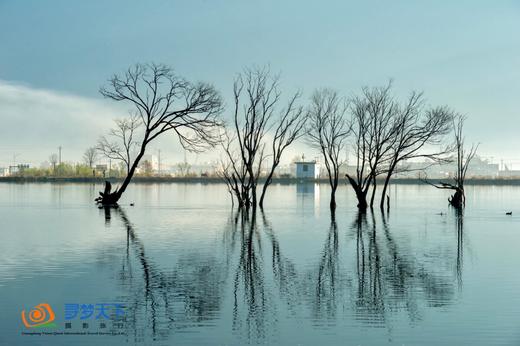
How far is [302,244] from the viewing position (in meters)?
24.9

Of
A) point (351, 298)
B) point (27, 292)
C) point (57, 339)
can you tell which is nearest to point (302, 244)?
point (351, 298)

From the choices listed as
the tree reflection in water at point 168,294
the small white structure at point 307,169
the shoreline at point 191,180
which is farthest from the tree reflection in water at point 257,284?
the shoreline at point 191,180

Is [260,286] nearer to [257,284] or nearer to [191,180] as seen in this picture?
[257,284]

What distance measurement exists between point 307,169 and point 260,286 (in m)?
135

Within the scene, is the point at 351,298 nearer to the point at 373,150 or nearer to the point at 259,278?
the point at 259,278

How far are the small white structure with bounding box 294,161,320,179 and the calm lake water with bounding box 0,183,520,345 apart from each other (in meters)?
119

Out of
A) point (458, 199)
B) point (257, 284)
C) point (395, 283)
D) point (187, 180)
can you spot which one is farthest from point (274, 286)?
point (187, 180)

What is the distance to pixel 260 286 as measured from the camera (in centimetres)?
1553

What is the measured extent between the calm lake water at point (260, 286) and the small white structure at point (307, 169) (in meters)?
119

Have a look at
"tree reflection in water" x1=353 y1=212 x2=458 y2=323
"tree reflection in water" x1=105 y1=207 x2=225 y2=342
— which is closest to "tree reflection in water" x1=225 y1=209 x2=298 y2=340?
"tree reflection in water" x1=105 y1=207 x2=225 y2=342

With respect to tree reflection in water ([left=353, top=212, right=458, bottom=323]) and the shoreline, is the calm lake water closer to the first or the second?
tree reflection in water ([left=353, top=212, right=458, bottom=323])

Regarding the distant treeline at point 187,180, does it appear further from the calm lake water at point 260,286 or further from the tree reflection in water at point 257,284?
the tree reflection in water at point 257,284

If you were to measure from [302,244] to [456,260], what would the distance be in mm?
6431

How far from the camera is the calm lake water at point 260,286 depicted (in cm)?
1140
